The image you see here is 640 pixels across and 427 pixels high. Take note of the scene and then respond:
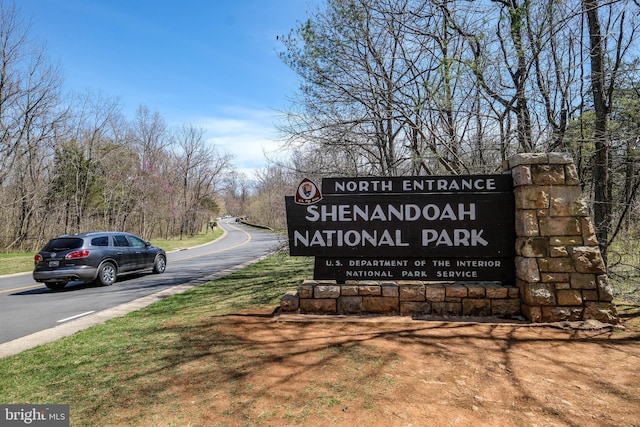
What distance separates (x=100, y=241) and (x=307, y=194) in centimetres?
789

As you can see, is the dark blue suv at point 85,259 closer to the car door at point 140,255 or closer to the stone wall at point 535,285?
the car door at point 140,255

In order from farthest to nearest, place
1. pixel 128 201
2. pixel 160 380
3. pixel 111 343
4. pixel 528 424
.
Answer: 1. pixel 128 201
2. pixel 111 343
3. pixel 160 380
4. pixel 528 424

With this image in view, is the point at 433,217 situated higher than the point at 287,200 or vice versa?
the point at 287,200

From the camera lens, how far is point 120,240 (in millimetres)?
11344

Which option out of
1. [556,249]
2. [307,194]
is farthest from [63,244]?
[556,249]

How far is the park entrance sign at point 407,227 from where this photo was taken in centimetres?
542

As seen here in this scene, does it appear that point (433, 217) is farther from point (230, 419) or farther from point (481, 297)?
point (230, 419)

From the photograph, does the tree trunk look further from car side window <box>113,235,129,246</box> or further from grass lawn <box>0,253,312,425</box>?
car side window <box>113,235,129,246</box>

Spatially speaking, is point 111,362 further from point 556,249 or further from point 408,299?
point 556,249

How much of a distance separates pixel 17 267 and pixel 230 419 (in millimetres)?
16526

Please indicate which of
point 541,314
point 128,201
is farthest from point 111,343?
point 128,201

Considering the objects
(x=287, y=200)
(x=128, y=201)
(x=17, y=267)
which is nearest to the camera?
(x=287, y=200)

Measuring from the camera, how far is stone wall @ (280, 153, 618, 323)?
496 cm

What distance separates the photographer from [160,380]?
3475 mm
